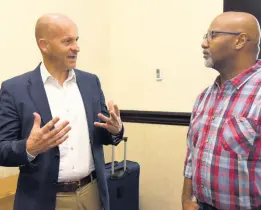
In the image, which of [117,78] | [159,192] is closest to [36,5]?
[117,78]

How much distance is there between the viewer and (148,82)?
2.90 m

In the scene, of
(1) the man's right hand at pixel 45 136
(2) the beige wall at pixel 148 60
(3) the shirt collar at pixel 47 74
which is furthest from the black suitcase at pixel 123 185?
(1) the man's right hand at pixel 45 136

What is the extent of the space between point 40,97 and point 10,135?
222mm

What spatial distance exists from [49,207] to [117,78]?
→ 1.75m

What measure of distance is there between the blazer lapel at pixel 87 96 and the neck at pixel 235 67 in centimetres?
68

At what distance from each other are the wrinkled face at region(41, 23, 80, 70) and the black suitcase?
1079 millimetres

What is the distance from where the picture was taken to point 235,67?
1518 millimetres

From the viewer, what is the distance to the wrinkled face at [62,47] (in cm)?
165

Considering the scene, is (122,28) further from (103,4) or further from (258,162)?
(258,162)

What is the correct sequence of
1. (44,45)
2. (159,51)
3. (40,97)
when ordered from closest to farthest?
(40,97), (44,45), (159,51)

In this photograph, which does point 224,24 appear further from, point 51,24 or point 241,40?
point 51,24

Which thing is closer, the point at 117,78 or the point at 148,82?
the point at 148,82

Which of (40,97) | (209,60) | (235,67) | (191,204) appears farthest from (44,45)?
(191,204)

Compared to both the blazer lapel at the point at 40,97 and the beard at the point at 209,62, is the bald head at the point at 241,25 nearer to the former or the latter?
the beard at the point at 209,62
